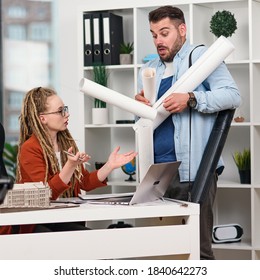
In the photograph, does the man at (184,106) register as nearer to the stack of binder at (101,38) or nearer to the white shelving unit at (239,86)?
the white shelving unit at (239,86)

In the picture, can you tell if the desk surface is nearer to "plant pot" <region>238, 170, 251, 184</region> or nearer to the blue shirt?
the blue shirt

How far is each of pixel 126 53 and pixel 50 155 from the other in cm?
183

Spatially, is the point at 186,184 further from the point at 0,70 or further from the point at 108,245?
the point at 0,70

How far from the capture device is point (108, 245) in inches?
109

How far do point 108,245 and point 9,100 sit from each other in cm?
477

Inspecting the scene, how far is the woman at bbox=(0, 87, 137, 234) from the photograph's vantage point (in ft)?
10.3

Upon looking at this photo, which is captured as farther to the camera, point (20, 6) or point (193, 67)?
point (20, 6)

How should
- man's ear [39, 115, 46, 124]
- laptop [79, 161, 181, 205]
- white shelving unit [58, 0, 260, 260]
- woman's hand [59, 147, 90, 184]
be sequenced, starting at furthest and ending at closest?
white shelving unit [58, 0, 260, 260] < man's ear [39, 115, 46, 124] < woman's hand [59, 147, 90, 184] < laptop [79, 161, 181, 205]

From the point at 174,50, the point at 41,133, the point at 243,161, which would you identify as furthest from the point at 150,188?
the point at 243,161

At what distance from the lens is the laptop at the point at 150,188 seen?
2888 mm

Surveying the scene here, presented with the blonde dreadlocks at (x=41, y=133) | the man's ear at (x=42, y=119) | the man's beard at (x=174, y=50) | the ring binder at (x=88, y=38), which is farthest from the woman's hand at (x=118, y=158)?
the ring binder at (x=88, y=38)

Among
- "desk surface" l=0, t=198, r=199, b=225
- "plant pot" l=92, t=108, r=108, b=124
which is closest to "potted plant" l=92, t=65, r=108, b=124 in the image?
"plant pot" l=92, t=108, r=108, b=124

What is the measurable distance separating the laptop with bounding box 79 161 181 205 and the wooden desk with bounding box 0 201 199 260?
7cm
